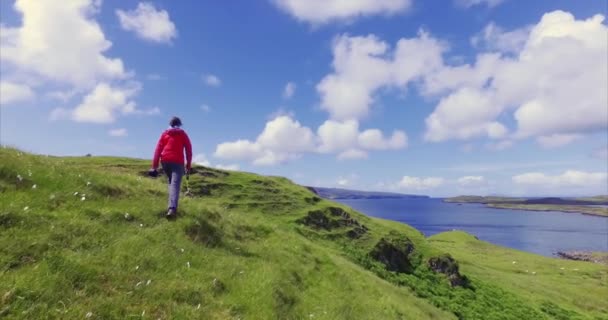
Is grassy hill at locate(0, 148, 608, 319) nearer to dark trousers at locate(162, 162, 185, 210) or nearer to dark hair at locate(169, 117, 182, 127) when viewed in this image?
dark trousers at locate(162, 162, 185, 210)

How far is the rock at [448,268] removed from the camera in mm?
45591

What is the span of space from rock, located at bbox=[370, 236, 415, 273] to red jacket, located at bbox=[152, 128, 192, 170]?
98.5 feet

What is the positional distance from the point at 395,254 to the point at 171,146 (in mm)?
34179

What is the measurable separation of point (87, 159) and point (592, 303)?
8258 cm

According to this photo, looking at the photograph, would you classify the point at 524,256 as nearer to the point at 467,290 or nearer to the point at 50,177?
the point at 467,290

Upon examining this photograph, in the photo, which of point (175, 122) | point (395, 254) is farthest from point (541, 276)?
point (175, 122)

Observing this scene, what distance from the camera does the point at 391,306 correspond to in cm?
2172

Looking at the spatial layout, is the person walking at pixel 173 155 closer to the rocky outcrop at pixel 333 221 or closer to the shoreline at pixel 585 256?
the rocky outcrop at pixel 333 221

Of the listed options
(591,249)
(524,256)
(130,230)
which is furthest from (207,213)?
(591,249)

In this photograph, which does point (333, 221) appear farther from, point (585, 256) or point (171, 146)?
point (585, 256)

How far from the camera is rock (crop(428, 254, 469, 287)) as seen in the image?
45591mm

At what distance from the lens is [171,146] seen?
1536 cm

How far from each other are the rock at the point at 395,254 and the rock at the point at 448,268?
279cm

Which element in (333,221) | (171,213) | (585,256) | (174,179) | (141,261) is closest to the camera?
(141,261)
